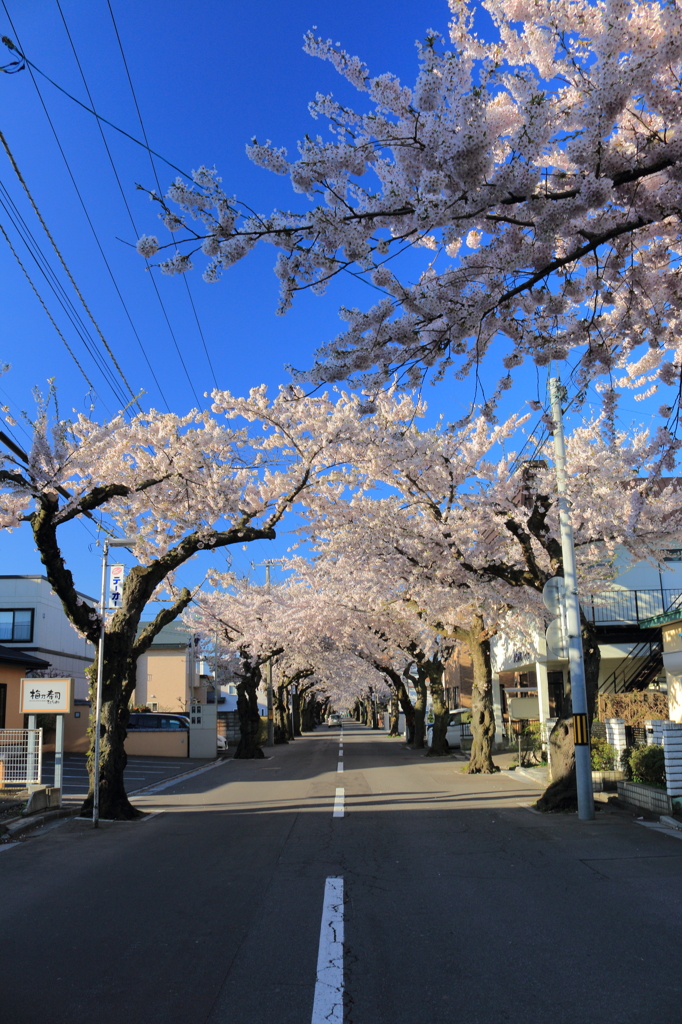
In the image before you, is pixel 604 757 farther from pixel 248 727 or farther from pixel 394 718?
pixel 394 718

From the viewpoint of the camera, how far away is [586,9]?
196 inches

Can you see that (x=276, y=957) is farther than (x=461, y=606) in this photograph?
No

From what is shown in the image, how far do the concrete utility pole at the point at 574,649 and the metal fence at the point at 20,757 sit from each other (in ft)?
31.4

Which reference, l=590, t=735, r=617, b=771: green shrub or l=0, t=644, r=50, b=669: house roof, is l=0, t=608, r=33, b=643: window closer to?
l=0, t=644, r=50, b=669: house roof

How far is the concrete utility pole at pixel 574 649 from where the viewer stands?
11.0 m

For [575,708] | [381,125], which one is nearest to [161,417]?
[575,708]

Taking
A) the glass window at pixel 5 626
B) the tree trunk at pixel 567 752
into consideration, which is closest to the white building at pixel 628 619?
the tree trunk at pixel 567 752

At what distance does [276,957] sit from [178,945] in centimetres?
82

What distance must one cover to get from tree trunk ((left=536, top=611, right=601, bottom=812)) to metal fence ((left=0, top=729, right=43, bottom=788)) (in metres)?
9.10

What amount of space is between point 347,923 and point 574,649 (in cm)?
716

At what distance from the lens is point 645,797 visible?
11.2m

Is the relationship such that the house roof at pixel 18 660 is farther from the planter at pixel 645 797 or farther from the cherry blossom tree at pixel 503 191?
the cherry blossom tree at pixel 503 191

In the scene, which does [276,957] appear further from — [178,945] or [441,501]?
[441,501]

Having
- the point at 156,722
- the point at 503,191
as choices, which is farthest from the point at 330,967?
the point at 156,722
